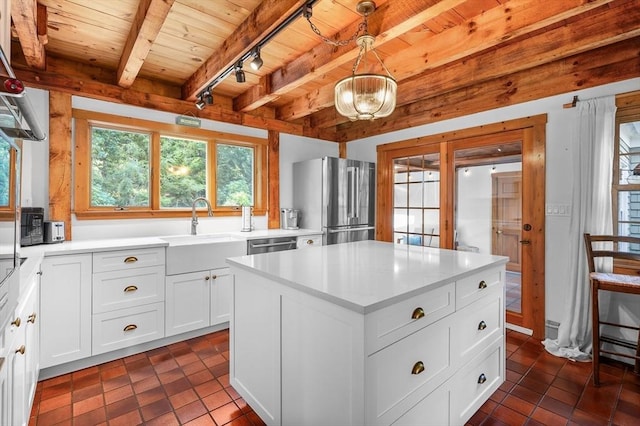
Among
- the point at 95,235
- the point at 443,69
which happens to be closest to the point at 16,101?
the point at 95,235

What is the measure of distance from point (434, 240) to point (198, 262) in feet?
8.62

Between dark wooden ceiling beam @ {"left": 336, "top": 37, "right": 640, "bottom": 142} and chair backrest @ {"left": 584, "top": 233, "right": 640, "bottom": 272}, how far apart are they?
4.09ft

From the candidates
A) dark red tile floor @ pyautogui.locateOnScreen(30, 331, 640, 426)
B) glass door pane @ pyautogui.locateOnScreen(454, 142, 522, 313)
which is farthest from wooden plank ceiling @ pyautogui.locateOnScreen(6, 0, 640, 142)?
dark red tile floor @ pyautogui.locateOnScreen(30, 331, 640, 426)

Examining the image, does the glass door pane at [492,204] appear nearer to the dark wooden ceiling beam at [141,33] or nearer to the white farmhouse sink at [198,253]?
the white farmhouse sink at [198,253]

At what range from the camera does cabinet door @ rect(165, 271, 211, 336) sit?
109 inches

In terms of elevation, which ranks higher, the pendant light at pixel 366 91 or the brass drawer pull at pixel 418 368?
the pendant light at pixel 366 91

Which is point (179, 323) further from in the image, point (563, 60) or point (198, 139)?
point (563, 60)

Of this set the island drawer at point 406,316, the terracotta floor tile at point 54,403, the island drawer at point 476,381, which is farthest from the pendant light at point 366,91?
the terracotta floor tile at point 54,403

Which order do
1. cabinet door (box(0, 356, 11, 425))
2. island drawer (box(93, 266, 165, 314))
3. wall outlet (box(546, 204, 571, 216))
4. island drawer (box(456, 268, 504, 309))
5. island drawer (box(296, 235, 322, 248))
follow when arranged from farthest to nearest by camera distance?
island drawer (box(296, 235, 322, 248)) < wall outlet (box(546, 204, 571, 216)) < island drawer (box(93, 266, 165, 314)) < island drawer (box(456, 268, 504, 309)) < cabinet door (box(0, 356, 11, 425))

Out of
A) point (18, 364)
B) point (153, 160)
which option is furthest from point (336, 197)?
point (18, 364)

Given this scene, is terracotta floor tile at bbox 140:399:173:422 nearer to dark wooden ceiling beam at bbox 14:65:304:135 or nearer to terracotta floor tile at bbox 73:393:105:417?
terracotta floor tile at bbox 73:393:105:417

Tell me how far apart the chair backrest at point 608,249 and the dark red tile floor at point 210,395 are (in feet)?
2.70

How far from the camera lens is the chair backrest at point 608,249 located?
2.35 meters

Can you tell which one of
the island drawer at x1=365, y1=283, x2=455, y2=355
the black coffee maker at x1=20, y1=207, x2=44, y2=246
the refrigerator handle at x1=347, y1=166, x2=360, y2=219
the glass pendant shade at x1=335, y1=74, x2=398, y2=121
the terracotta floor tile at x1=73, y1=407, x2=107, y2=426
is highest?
the glass pendant shade at x1=335, y1=74, x2=398, y2=121
